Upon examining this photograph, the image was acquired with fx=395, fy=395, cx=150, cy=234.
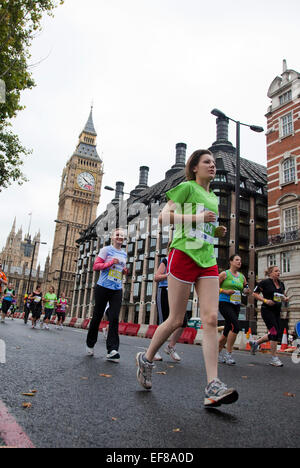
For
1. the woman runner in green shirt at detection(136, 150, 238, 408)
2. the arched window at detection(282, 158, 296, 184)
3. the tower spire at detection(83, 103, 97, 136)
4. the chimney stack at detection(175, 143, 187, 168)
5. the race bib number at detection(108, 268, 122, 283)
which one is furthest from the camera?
the tower spire at detection(83, 103, 97, 136)

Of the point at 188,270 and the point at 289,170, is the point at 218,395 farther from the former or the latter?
the point at 289,170

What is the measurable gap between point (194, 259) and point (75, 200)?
363 ft

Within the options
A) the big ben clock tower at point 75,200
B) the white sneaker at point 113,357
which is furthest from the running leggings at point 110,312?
the big ben clock tower at point 75,200

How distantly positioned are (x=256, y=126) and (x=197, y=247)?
14380 millimetres

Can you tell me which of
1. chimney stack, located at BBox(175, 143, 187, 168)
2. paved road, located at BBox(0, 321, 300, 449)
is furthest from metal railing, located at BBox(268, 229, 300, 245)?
chimney stack, located at BBox(175, 143, 187, 168)

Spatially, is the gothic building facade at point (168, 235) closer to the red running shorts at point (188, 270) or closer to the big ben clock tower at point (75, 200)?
the big ben clock tower at point (75, 200)

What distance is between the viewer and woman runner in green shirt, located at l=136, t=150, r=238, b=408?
10.5 feet

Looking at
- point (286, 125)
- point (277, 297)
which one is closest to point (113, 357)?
point (277, 297)

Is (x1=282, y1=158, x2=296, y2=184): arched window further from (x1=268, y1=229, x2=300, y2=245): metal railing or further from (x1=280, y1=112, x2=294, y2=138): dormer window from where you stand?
(x1=268, y1=229, x2=300, y2=245): metal railing

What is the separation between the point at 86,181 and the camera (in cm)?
11425

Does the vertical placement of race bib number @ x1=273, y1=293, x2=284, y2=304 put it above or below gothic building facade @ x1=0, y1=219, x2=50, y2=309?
below

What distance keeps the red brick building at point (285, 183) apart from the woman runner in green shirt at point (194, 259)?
82.9ft

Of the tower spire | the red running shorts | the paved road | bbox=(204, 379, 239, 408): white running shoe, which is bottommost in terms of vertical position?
the paved road
